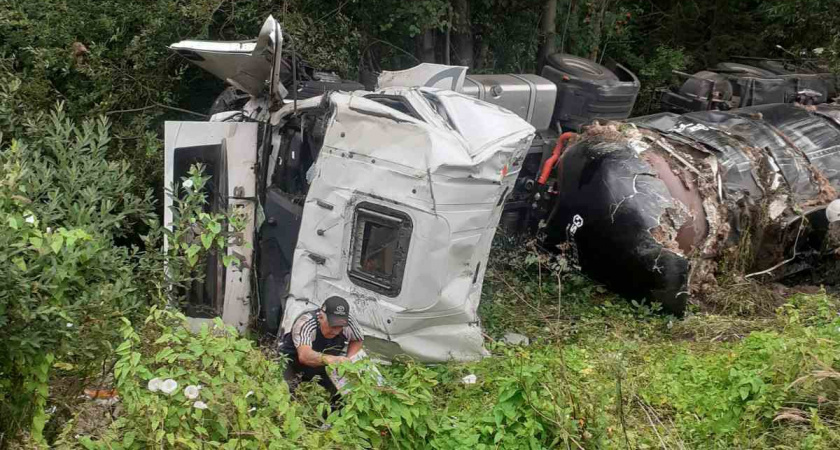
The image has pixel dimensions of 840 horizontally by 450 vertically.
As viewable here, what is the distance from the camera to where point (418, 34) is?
9070 millimetres

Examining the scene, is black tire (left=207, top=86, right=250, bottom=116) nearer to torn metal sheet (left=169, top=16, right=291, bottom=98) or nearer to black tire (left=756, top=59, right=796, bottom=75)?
torn metal sheet (left=169, top=16, right=291, bottom=98)

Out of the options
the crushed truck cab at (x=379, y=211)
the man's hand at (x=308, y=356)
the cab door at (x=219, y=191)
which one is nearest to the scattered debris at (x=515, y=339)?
the crushed truck cab at (x=379, y=211)

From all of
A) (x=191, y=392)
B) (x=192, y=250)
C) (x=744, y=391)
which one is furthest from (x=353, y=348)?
(x=744, y=391)

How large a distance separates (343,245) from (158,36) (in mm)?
3989

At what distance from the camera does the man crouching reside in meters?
5.02

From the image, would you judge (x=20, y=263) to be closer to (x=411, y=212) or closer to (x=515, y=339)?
(x=411, y=212)

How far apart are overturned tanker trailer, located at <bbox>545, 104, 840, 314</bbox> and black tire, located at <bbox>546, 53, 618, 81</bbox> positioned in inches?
35.6

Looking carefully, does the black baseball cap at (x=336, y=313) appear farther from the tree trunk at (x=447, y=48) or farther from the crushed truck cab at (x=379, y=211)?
the tree trunk at (x=447, y=48)

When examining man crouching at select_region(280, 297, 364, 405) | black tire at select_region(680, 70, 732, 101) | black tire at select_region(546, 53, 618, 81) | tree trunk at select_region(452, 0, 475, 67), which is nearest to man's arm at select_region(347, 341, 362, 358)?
man crouching at select_region(280, 297, 364, 405)

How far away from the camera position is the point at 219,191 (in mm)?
5762

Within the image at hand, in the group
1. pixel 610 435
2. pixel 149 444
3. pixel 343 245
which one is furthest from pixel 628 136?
pixel 149 444

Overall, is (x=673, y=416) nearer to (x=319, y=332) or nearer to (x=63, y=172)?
(x=319, y=332)

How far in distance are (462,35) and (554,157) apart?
309 cm

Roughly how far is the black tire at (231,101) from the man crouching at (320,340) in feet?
7.93
